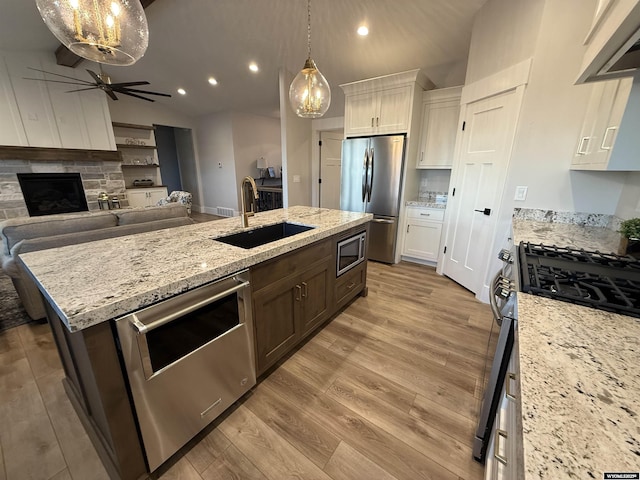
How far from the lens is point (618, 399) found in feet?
1.67

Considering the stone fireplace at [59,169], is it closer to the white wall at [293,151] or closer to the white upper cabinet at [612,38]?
the white wall at [293,151]

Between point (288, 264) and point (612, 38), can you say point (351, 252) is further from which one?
point (612, 38)

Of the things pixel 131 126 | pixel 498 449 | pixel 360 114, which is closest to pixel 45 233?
pixel 498 449

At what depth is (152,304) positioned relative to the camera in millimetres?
978

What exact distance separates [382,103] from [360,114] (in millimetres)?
348

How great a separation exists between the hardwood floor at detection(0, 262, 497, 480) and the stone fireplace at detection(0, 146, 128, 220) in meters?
3.44

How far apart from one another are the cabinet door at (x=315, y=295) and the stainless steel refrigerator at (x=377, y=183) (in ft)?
5.90

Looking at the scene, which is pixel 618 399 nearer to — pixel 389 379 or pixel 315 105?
pixel 389 379

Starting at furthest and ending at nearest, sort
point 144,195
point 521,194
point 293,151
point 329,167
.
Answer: point 144,195
point 329,167
point 293,151
point 521,194

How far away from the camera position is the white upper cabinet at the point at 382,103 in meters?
3.21

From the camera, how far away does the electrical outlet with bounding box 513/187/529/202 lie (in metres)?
2.28

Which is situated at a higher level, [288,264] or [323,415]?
[288,264]

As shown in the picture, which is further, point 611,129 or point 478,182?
point 478,182

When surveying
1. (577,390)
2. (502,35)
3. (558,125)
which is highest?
(502,35)
